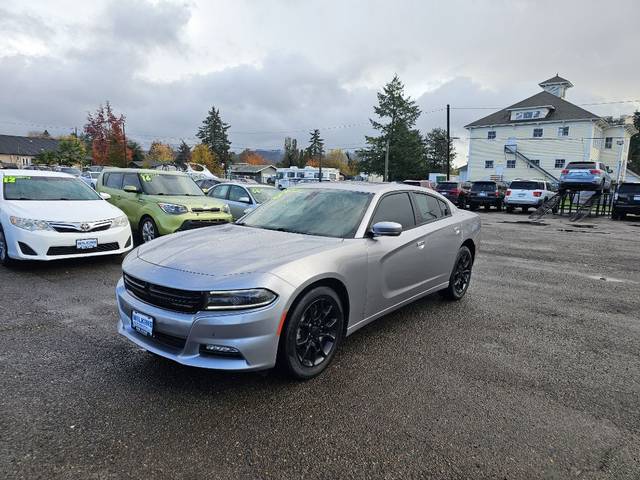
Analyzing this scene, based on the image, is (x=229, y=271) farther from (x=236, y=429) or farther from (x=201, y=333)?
(x=236, y=429)

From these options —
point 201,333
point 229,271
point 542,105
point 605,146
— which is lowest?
point 201,333

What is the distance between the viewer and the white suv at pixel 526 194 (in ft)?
70.2

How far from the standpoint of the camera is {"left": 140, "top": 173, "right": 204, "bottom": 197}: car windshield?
9031 mm

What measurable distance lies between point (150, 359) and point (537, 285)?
569cm

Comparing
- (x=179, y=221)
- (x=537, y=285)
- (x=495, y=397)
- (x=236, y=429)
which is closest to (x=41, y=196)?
(x=179, y=221)

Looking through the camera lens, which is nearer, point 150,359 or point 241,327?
point 241,327

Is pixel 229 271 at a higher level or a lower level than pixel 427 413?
higher

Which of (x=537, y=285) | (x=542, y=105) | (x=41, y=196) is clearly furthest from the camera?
(x=542, y=105)

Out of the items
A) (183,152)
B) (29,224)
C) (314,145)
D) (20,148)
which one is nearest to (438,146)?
(314,145)

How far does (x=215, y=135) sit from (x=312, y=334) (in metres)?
91.6

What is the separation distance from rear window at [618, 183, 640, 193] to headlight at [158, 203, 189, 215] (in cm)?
2015

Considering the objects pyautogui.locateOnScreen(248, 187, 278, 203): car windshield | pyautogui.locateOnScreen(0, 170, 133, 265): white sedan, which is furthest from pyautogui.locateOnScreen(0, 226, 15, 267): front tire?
pyautogui.locateOnScreen(248, 187, 278, 203): car windshield

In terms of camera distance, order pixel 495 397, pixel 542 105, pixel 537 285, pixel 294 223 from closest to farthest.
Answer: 1. pixel 495 397
2. pixel 294 223
3. pixel 537 285
4. pixel 542 105

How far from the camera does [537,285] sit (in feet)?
21.2
